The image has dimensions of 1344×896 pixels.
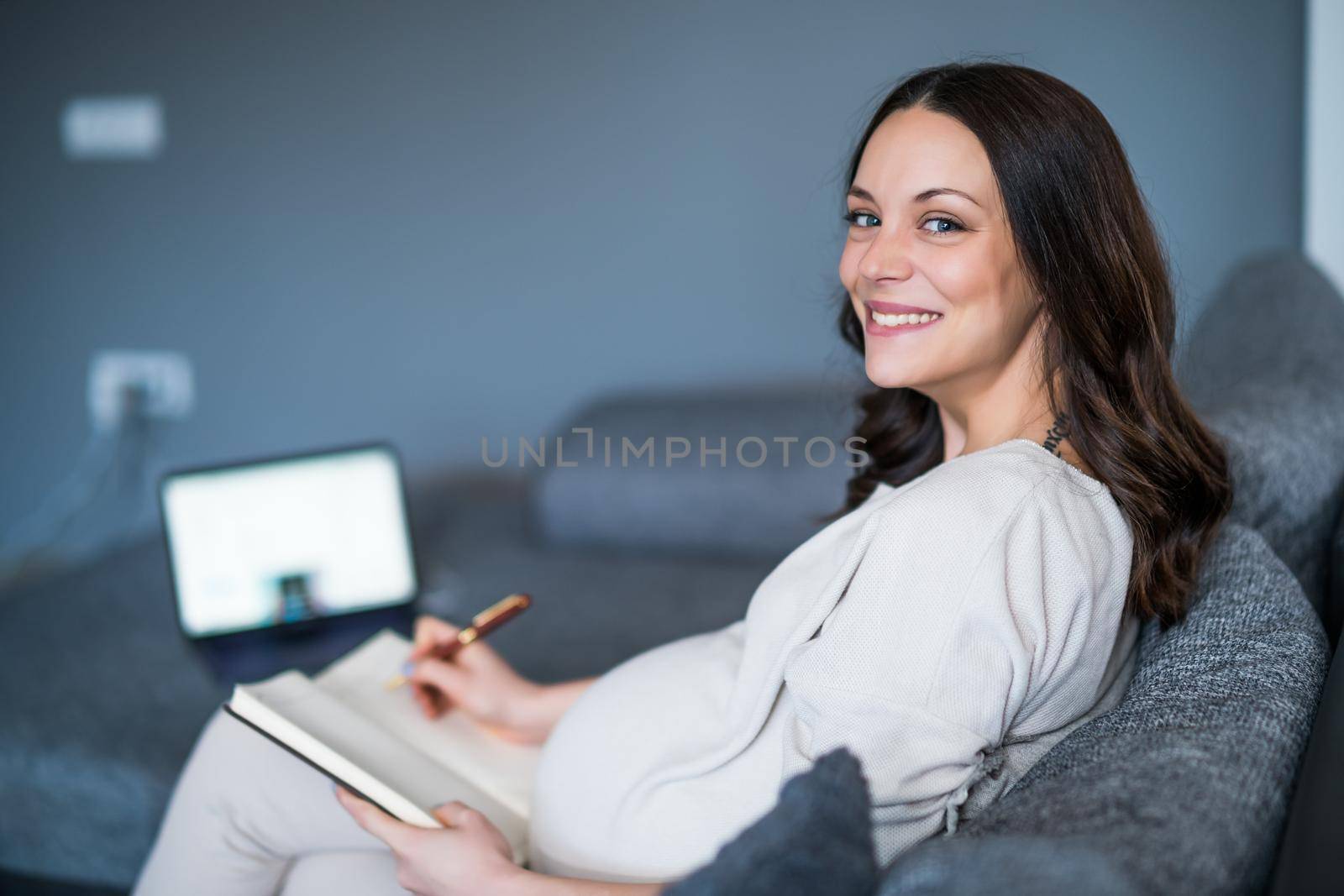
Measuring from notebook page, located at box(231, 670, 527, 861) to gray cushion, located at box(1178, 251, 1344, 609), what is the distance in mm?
761

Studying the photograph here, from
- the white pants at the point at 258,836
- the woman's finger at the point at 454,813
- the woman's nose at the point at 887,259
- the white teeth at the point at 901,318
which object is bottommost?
the white pants at the point at 258,836

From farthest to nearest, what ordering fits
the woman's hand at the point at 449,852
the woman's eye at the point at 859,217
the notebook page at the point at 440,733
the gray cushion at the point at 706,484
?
the gray cushion at the point at 706,484 < the notebook page at the point at 440,733 < the woman's eye at the point at 859,217 < the woman's hand at the point at 449,852

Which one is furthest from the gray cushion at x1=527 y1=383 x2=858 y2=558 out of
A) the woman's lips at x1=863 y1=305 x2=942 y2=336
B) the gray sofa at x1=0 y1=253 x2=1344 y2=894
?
the woman's lips at x1=863 y1=305 x2=942 y2=336

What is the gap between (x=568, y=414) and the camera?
239cm

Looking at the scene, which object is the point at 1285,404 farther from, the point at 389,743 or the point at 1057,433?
the point at 389,743

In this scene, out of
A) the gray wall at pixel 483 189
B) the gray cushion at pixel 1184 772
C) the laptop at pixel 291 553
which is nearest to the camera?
the gray cushion at pixel 1184 772

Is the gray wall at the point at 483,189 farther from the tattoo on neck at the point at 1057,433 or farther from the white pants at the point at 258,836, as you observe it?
the white pants at the point at 258,836

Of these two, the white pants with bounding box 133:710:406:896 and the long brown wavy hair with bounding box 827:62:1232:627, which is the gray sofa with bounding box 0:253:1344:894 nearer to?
the long brown wavy hair with bounding box 827:62:1232:627

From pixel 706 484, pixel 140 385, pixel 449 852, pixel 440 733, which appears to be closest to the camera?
pixel 449 852

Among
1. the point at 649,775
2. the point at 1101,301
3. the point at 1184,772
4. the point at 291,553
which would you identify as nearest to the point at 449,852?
the point at 649,775

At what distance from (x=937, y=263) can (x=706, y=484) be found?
3.15 ft

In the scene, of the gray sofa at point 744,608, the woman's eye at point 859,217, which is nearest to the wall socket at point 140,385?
the gray sofa at point 744,608

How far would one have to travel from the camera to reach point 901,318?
37.6 inches

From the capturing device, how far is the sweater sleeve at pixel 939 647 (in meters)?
0.75
